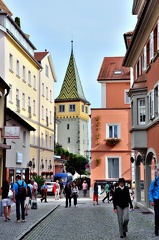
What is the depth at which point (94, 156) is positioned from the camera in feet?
146

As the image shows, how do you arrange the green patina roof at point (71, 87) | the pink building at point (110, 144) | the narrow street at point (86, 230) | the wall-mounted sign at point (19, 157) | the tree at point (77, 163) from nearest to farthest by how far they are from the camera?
the narrow street at point (86, 230), the wall-mounted sign at point (19, 157), the pink building at point (110, 144), the tree at point (77, 163), the green patina roof at point (71, 87)

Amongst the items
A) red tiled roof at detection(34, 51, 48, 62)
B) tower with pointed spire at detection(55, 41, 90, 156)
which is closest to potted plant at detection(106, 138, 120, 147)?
red tiled roof at detection(34, 51, 48, 62)

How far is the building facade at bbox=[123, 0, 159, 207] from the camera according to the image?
22984 mm

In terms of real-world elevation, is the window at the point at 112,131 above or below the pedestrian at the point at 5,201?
above

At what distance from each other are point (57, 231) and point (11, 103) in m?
33.0

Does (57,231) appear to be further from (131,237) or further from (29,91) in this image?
(29,91)

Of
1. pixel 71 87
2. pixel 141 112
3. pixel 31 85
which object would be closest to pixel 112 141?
pixel 31 85

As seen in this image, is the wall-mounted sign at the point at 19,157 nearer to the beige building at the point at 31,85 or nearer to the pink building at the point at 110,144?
the beige building at the point at 31,85

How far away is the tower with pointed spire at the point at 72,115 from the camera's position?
433ft

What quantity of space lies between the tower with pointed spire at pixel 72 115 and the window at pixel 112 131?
282 ft

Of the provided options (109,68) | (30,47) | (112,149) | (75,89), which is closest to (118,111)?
(112,149)

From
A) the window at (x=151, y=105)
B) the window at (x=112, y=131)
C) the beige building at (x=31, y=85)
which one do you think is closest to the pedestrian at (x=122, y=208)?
the window at (x=151, y=105)

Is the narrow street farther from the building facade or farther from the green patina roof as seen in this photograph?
the green patina roof

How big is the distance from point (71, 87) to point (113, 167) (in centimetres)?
9264
